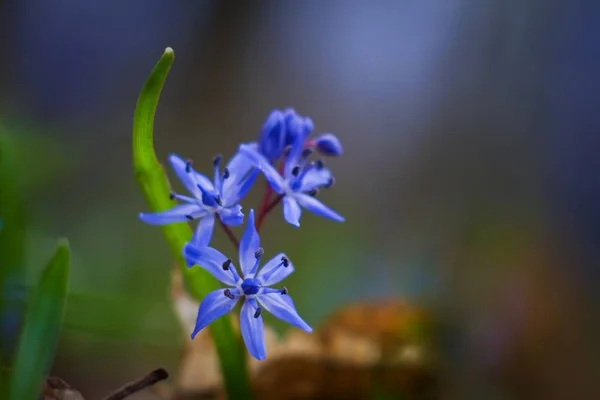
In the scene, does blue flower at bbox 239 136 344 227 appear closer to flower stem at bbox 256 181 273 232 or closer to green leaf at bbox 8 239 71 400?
flower stem at bbox 256 181 273 232

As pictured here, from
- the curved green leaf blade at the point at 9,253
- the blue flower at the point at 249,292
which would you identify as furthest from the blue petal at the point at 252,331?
the curved green leaf blade at the point at 9,253

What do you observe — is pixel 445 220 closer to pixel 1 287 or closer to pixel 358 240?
pixel 358 240

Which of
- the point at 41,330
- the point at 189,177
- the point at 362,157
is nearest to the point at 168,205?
the point at 189,177

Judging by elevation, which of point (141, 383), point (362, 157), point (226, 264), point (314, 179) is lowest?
point (141, 383)

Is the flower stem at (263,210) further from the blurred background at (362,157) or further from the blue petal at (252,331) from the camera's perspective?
the blurred background at (362,157)

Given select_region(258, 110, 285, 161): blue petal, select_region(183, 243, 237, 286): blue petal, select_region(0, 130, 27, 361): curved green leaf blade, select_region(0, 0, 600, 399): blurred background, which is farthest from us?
select_region(0, 0, 600, 399): blurred background

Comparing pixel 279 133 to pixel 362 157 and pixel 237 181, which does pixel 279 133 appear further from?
pixel 362 157

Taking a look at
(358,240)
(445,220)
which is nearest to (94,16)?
(358,240)

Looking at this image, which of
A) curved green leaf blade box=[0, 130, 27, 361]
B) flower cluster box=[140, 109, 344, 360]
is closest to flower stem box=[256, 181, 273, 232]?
flower cluster box=[140, 109, 344, 360]
